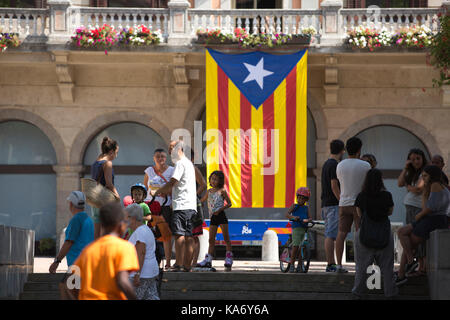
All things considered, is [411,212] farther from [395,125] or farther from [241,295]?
[395,125]

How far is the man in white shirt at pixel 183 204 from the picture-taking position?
11.1 m

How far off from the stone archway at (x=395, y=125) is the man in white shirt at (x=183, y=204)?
9.51m

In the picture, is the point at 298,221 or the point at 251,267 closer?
the point at 298,221

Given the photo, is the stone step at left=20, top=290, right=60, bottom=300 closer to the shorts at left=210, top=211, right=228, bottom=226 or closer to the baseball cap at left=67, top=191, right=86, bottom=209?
the baseball cap at left=67, top=191, right=86, bottom=209

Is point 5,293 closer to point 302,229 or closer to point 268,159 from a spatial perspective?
point 302,229

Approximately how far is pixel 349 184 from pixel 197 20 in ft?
31.8

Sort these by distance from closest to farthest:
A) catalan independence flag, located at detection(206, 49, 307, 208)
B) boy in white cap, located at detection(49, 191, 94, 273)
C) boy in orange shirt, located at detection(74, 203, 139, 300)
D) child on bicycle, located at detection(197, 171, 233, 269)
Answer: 1. boy in orange shirt, located at detection(74, 203, 139, 300)
2. boy in white cap, located at detection(49, 191, 94, 273)
3. child on bicycle, located at detection(197, 171, 233, 269)
4. catalan independence flag, located at detection(206, 49, 307, 208)

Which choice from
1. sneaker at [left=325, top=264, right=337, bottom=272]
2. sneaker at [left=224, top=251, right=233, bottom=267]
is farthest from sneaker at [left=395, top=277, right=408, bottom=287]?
sneaker at [left=224, top=251, right=233, bottom=267]

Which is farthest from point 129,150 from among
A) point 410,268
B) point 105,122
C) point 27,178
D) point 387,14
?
point 410,268

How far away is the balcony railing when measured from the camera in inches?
747

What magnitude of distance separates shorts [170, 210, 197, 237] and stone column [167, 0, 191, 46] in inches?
339

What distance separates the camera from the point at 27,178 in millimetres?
20578
